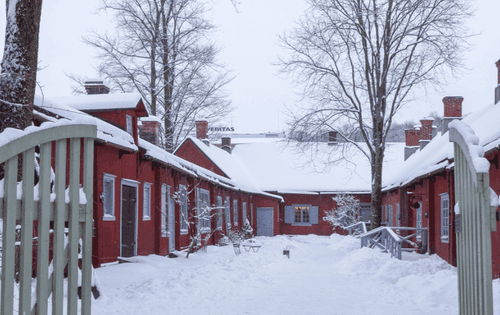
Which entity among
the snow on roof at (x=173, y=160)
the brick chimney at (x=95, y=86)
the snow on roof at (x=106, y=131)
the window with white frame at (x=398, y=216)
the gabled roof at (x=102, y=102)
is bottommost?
the window with white frame at (x=398, y=216)

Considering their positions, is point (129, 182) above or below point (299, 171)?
below

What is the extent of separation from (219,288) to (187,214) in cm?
902

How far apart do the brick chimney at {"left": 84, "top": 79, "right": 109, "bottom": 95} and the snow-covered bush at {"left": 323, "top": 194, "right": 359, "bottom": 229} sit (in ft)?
61.9

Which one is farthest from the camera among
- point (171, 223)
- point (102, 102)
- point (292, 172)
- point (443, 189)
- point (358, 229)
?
point (292, 172)

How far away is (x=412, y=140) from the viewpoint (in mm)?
31109

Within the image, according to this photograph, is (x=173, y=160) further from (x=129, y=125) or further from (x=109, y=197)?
(x=109, y=197)

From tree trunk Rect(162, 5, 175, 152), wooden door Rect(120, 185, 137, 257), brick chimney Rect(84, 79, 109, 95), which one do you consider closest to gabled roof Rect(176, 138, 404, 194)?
tree trunk Rect(162, 5, 175, 152)


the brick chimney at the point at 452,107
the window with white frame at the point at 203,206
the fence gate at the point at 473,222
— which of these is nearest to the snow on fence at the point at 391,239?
the brick chimney at the point at 452,107

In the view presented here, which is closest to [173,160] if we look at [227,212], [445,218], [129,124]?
[129,124]

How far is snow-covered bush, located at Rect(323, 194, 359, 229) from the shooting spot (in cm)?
3069

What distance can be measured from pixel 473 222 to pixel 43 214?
3.18 meters

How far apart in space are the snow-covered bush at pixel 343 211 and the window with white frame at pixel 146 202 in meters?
17.1

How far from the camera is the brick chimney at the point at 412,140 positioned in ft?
101

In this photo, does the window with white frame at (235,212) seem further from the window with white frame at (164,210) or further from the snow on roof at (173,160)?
the window with white frame at (164,210)
